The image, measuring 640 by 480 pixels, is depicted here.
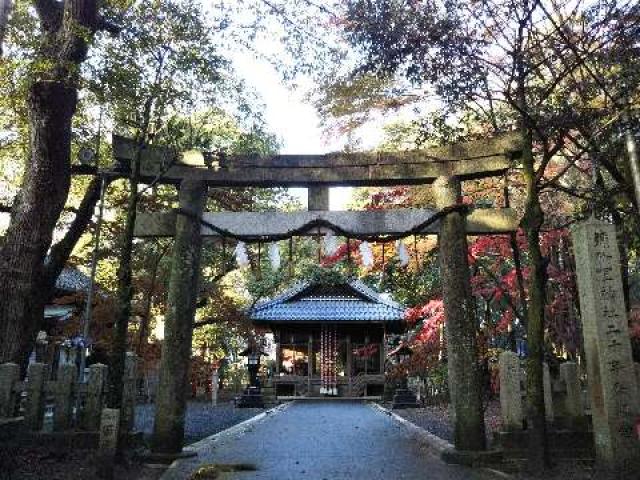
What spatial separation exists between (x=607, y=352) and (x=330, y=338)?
21.2m

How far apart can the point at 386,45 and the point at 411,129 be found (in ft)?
10.9

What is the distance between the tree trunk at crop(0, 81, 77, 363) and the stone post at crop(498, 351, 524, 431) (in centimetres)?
781

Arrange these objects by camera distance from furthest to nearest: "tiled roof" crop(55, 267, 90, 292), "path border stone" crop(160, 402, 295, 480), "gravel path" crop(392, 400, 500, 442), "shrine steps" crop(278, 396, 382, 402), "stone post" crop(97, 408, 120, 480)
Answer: "shrine steps" crop(278, 396, 382, 402) → "tiled roof" crop(55, 267, 90, 292) → "gravel path" crop(392, 400, 500, 442) → "path border stone" crop(160, 402, 295, 480) → "stone post" crop(97, 408, 120, 480)

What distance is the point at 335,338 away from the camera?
90.9 ft

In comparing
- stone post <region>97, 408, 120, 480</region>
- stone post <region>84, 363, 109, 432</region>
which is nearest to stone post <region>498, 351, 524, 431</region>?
stone post <region>97, 408, 120, 480</region>

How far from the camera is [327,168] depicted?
30.0 feet

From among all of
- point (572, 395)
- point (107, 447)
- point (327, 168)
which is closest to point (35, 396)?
point (107, 447)

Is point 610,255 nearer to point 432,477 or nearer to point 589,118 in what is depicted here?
point 589,118

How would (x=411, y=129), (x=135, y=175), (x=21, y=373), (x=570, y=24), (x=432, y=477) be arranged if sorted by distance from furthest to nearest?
(x=411, y=129)
(x=570, y=24)
(x=21, y=373)
(x=135, y=175)
(x=432, y=477)

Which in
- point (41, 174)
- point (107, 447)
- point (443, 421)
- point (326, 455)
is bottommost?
point (443, 421)

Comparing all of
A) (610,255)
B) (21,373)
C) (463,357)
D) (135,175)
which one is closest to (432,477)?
(463,357)

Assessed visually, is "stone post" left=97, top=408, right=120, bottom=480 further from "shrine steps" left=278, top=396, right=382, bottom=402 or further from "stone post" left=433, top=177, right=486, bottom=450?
"shrine steps" left=278, top=396, right=382, bottom=402

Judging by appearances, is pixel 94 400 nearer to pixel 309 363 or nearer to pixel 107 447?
pixel 107 447

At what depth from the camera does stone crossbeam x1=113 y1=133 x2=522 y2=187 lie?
8883 millimetres
